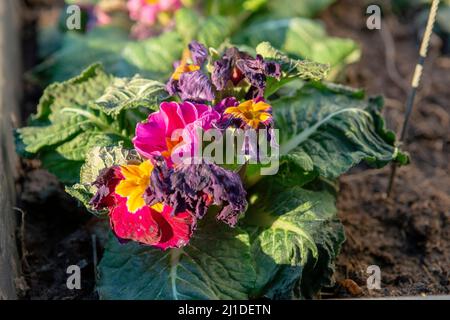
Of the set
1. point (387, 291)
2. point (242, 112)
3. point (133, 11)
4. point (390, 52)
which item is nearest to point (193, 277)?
point (242, 112)

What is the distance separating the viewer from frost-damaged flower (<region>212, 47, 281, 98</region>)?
2365 millimetres

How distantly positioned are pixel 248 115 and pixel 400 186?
46.1 inches

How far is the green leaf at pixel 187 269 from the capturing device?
7.59ft

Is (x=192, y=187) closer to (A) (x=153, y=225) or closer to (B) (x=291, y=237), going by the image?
(A) (x=153, y=225)

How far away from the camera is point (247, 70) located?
7.75ft

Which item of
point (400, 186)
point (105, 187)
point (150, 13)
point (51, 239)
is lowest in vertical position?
point (51, 239)

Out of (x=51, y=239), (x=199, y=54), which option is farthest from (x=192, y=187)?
(x=51, y=239)

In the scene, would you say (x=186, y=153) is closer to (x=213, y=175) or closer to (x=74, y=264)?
(x=213, y=175)

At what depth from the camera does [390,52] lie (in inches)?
163

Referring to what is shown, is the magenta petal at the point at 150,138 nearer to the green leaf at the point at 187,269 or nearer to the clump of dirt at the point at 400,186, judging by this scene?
the green leaf at the point at 187,269

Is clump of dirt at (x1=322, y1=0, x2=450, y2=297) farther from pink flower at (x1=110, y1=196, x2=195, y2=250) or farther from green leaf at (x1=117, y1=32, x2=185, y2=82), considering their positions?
green leaf at (x1=117, y1=32, x2=185, y2=82)

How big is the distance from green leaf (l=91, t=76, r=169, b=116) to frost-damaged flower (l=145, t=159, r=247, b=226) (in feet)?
1.15

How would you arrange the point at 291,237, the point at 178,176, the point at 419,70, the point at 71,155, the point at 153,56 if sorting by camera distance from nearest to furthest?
the point at 178,176 < the point at 291,237 < the point at 71,155 < the point at 419,70 < the point at 153,56

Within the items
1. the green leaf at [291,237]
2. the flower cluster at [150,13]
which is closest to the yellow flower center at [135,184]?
the green leaf at [291,237]
